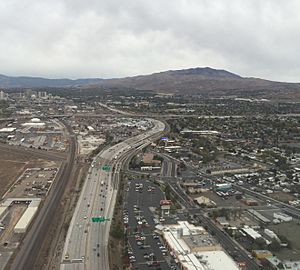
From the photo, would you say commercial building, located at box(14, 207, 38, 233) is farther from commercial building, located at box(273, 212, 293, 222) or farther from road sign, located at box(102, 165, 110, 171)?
commercial building, located at box(273, 212, 293, 222)

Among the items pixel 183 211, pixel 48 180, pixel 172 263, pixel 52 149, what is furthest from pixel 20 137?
pixel 172 263

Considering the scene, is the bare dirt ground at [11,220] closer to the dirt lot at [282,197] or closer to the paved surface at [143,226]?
the paved surface at [143,226]

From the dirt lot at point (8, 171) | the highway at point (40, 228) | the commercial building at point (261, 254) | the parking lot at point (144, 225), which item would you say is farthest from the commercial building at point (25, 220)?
the commercial building at point (261, 254)

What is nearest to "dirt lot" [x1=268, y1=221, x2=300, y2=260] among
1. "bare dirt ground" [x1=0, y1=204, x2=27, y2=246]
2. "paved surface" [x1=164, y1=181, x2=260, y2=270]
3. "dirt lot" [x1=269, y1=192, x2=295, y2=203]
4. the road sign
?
"paved surface" [x1=164, y1=181, x2=260, y2=270]

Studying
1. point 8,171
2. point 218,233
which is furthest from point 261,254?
point 8,171

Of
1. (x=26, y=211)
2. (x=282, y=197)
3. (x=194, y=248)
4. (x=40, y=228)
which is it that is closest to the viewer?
(x=194, y=248)

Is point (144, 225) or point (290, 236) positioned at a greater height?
point (290, 236)

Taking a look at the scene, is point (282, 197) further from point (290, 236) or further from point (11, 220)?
point (11, 220)
